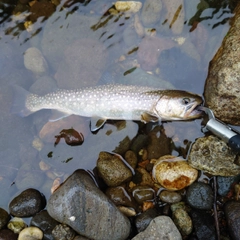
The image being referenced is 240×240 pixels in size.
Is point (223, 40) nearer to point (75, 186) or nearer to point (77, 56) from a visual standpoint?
point (77, 56)

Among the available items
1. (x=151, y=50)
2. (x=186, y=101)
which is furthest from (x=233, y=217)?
(x=151, y=50)

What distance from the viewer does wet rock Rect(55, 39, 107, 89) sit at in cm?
495

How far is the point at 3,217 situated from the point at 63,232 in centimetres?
110

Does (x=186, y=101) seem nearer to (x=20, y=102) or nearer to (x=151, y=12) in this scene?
(x=151, y=12)

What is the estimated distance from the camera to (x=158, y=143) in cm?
465

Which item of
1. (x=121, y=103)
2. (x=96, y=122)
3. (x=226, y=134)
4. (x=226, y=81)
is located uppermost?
(x=121, y=103)

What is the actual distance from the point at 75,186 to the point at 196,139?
214cm

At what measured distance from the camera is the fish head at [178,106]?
13.7 ft

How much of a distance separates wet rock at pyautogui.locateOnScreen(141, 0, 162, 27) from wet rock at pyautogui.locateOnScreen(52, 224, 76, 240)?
12.4 ft

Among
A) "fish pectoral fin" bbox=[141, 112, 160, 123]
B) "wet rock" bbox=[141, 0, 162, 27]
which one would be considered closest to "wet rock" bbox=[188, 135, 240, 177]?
"fish pectoral fin" bbox=[141, 112, 160, 123]

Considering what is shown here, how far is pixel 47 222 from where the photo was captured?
4398mm

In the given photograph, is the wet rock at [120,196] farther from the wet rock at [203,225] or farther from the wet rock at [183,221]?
the wet rock at [203,225]

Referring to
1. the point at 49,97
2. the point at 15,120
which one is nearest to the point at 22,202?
the point at 15,120

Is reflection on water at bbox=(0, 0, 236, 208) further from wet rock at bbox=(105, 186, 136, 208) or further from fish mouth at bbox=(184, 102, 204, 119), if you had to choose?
wet rock at bbox=(105, 186, 136, 208)
